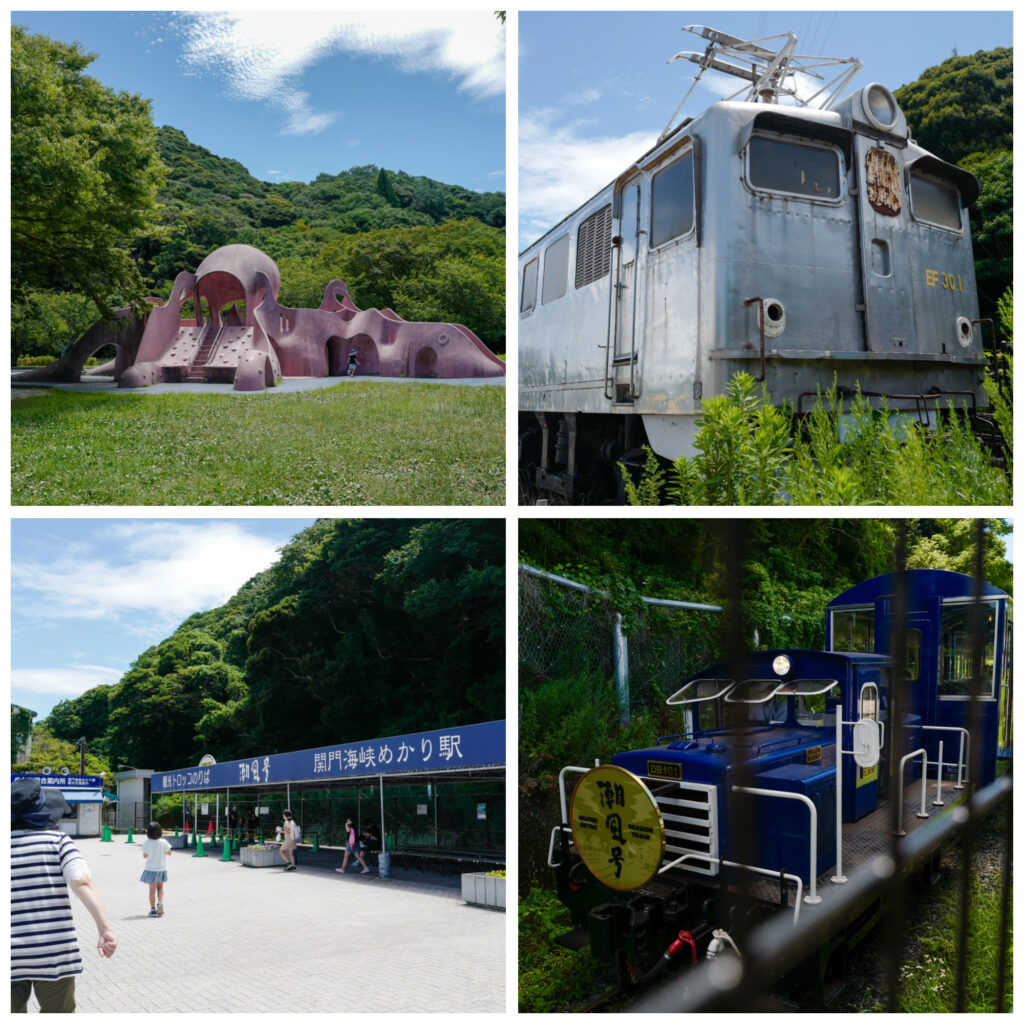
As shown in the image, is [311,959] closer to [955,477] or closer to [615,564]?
[615,564]

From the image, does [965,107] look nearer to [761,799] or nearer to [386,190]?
[761,799]

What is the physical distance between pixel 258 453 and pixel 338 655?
8.33 m

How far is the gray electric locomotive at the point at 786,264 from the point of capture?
179 inches

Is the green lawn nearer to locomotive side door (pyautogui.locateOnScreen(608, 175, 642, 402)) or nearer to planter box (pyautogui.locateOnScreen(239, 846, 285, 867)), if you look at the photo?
locomotive side door (pyautogui.locateOnScreen(608, 175, 642, 402))

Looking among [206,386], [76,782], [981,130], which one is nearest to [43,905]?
[206,386]

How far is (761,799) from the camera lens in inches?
133

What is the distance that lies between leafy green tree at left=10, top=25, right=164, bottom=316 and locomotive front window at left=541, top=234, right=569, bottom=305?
4.85 meters

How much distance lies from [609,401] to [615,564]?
49.9 inches

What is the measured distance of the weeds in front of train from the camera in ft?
11.5

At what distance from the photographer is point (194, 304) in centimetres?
1422

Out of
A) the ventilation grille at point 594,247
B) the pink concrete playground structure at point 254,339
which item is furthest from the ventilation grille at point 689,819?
the pink concrete playground structure at point 254,339

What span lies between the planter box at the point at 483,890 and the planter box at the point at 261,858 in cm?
572

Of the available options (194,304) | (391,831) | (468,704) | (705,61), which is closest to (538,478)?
(705,61)

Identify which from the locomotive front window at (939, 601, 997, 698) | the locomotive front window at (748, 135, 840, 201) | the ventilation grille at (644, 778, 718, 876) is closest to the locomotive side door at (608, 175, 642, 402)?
the locomotive front window at (748, 135, 840, 201)
